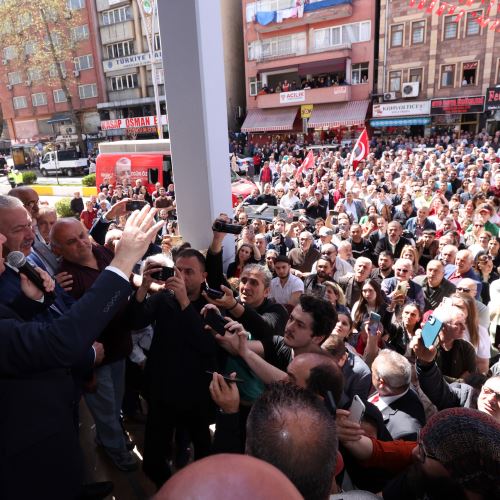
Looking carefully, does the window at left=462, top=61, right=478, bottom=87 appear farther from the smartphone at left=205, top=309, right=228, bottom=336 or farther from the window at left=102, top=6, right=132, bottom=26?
the smartphone at left=205, top=309, right=228, bottom=336

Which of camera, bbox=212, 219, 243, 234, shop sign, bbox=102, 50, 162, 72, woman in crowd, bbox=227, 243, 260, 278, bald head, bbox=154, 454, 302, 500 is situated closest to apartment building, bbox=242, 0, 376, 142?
shop sign, bbox=102, 50, 162, 72

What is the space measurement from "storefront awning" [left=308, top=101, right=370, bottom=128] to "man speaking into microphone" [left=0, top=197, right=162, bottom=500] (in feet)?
93.1

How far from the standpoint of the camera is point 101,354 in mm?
2410

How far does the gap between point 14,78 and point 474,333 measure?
49.7 meters

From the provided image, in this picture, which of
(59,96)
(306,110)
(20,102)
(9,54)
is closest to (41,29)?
(59,96)

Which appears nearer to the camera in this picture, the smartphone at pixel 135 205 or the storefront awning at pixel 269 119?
the smartphone at pixel 135 205

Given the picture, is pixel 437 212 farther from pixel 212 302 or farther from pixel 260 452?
pixel 260 452

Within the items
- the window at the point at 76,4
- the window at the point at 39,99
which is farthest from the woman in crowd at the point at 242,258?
the window at the point at 39,99

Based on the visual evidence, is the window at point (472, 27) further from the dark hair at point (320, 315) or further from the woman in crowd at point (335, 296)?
the dark hair at point (320, 315)

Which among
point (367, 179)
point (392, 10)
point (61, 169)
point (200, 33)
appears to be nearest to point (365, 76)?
point (392, 10)

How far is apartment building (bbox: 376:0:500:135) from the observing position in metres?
24.7

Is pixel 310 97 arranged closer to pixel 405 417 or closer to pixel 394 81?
pixel 394 81

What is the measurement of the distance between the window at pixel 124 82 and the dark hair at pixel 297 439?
39278mm

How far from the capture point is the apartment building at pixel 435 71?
81.1ft
